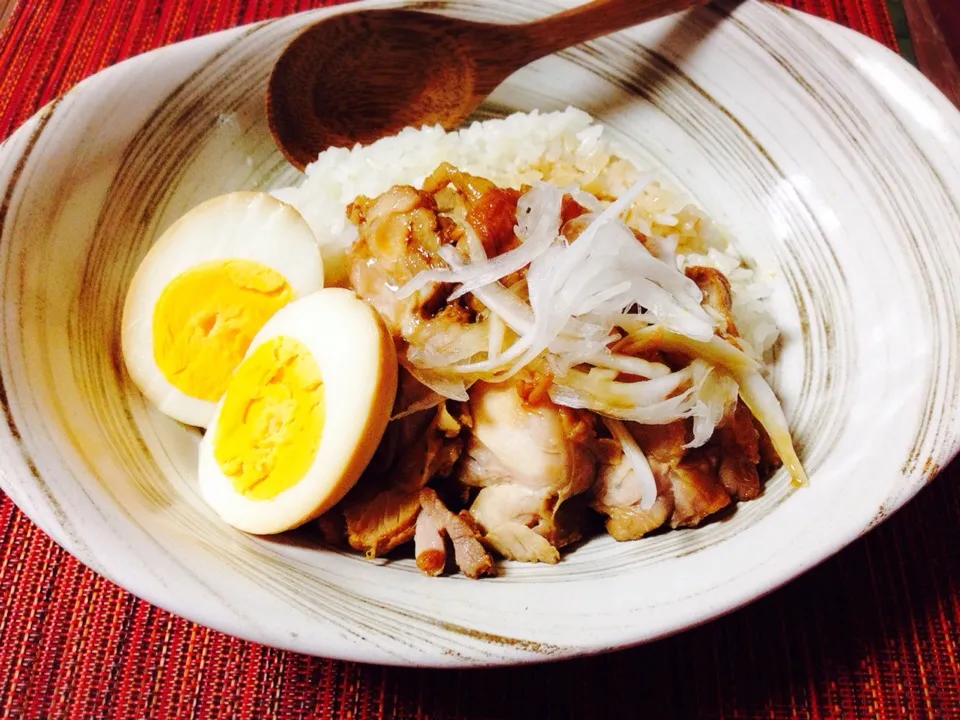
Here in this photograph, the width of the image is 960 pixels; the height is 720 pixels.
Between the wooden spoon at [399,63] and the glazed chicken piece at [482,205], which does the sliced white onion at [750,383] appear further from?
the wooden spoon at [399,63]

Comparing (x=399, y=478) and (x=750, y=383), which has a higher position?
(x=750, y=383)

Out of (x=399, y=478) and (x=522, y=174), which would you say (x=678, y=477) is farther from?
(x=522, y=174)

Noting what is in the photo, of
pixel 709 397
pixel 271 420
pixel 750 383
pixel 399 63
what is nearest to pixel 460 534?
pixel 271 420

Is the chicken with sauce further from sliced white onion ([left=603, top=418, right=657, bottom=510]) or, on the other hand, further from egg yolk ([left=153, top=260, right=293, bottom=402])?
egg yolk ([left=153, top=260, right=293, bottom=402])

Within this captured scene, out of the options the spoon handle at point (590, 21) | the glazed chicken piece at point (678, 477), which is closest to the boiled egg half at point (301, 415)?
the glazed chicken piece at point (678, 477)

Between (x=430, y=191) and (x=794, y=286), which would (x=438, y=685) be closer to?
(x=430, y=191)

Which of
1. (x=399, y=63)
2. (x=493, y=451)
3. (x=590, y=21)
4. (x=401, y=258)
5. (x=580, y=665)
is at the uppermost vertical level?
(x=590, y=21)
